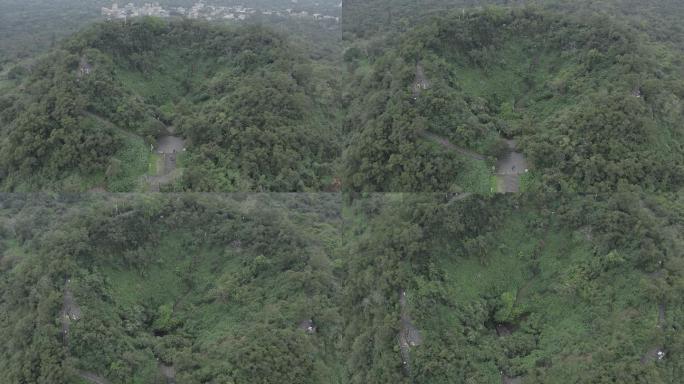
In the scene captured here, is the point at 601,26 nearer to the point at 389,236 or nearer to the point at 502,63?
the point at 502,63

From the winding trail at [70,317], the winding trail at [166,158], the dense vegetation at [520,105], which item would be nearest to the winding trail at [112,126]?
the winding trail at [166,158]

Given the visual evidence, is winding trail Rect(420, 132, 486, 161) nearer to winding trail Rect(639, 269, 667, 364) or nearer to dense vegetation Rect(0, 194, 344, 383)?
dense vegetation Rect(0, 194, 344, 383)

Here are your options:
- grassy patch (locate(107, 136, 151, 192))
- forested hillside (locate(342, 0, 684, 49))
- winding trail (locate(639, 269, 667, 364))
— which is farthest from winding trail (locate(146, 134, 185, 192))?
winding trail (locate(639, 269, 667, 364))

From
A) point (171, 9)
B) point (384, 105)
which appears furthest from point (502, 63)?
point (171, 9)

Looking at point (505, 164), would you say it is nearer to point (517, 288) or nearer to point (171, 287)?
point (517, 288)

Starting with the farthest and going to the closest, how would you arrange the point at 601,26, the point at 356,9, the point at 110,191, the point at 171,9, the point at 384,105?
the point at 356,9 → the point at 171,9 → the point at 601,26 → the point at 384,105 → the point at 110,191

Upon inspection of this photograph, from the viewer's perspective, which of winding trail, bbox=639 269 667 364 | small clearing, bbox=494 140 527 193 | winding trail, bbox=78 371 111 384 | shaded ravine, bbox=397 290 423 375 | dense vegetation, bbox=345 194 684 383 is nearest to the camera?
winding trail, bbox=639 269 667 364

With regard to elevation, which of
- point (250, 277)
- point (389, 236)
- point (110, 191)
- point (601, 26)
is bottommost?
point (250, 277)
